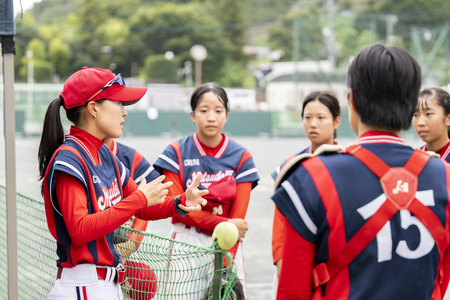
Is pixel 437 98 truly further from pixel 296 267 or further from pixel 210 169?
pixel 296 267

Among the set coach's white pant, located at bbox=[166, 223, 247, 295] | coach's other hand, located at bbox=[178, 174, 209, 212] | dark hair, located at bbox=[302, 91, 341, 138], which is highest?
dark hair, located at bbox=[302, 91, 341, 138]

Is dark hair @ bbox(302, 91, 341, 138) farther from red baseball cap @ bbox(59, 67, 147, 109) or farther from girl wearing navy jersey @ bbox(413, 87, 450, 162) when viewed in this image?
red baseball cap @ bbox(59, 67, 147, 109)

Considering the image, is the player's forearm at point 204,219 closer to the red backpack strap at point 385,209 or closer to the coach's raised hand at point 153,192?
the coach's raised hand at point 153,192

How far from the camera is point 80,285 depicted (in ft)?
8.32

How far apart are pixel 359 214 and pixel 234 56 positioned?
4058 inches

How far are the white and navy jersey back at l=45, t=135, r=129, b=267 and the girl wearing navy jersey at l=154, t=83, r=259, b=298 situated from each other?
130cm

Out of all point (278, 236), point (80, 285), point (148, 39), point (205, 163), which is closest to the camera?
point (80, 285)

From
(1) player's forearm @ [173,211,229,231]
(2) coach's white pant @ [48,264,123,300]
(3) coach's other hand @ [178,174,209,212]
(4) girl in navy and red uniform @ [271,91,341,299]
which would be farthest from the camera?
(4) girl in navy and red uniform @ [271,91,341,299]

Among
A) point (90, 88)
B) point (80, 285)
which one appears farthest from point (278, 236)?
point (90, 88)

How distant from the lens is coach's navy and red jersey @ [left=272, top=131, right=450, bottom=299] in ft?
6.22

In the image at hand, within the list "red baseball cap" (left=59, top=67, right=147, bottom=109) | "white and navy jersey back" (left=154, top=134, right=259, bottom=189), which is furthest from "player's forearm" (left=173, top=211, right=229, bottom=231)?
"red baseball cap" (left=59, top=67, right=147, bottom=109)

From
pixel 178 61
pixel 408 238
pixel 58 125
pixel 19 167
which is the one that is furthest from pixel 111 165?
pixel 178 61

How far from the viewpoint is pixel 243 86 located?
8656 centimetres

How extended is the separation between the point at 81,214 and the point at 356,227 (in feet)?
3.79
